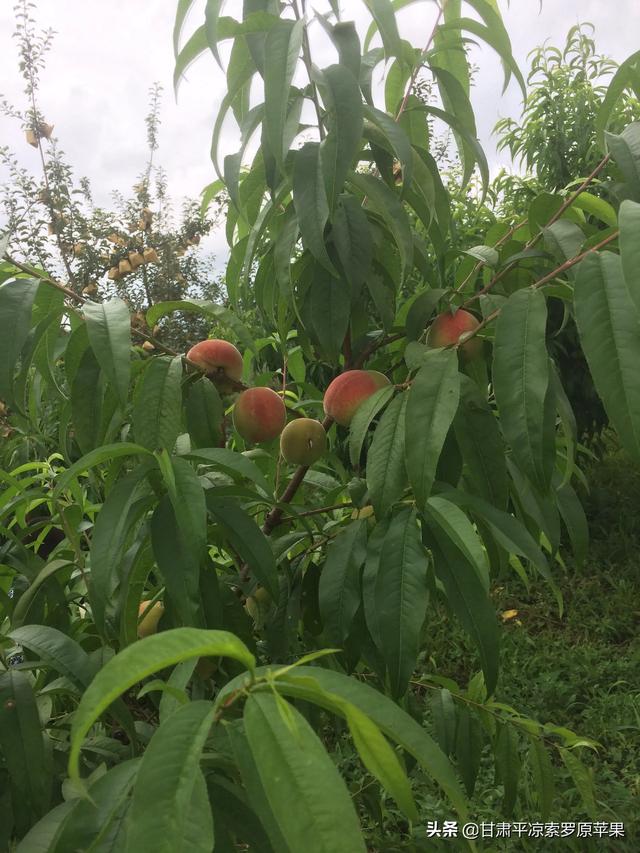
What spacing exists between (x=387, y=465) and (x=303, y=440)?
0.23 m

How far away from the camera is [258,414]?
2.64 ft

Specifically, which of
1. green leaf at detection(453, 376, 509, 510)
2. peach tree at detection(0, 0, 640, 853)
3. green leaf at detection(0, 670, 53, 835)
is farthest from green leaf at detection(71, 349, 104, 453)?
green leaf at detection(453, 376, 509, 510)

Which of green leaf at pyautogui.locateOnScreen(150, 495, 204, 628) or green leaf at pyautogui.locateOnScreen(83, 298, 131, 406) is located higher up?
green leaf at pyautogui.locateOnScreen(83, 298, 131, 406)

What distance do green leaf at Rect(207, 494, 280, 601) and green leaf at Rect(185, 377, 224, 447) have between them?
0.12m

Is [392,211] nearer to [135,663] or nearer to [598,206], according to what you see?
[598,206]

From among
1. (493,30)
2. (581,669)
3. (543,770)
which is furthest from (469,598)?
(581,669)

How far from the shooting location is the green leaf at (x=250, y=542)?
64cm

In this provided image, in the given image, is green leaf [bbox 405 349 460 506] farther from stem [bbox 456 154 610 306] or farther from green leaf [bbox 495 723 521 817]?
green leaf [bbox 495 723 521 817]

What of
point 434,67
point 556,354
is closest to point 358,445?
point 434,67

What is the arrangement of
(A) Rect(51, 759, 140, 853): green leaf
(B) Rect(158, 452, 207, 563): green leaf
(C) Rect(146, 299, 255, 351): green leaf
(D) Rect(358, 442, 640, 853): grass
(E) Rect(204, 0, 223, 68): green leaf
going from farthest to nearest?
(D) Rect(358, 442, 640, 853): grass → (C) Rect(146, 299, 255, 351): green leaf → (E) Rect(204, 0, 223, 68): green leaf → (B) Rect(158, 452, 207, 563): green leaf → (A) Rect(51, 759, 140, 853): green leaf

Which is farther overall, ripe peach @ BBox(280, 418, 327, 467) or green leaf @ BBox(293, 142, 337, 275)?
ripe peach @ BBox(280, 418, 327, 467)

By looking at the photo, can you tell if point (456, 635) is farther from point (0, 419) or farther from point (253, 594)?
point (253, 594)

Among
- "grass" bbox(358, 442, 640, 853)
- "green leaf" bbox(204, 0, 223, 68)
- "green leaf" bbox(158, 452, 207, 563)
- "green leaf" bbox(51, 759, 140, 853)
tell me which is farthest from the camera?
"grass" bbox(358, 442, 640, 853)

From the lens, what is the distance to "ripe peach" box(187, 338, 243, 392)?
2.67 ft
